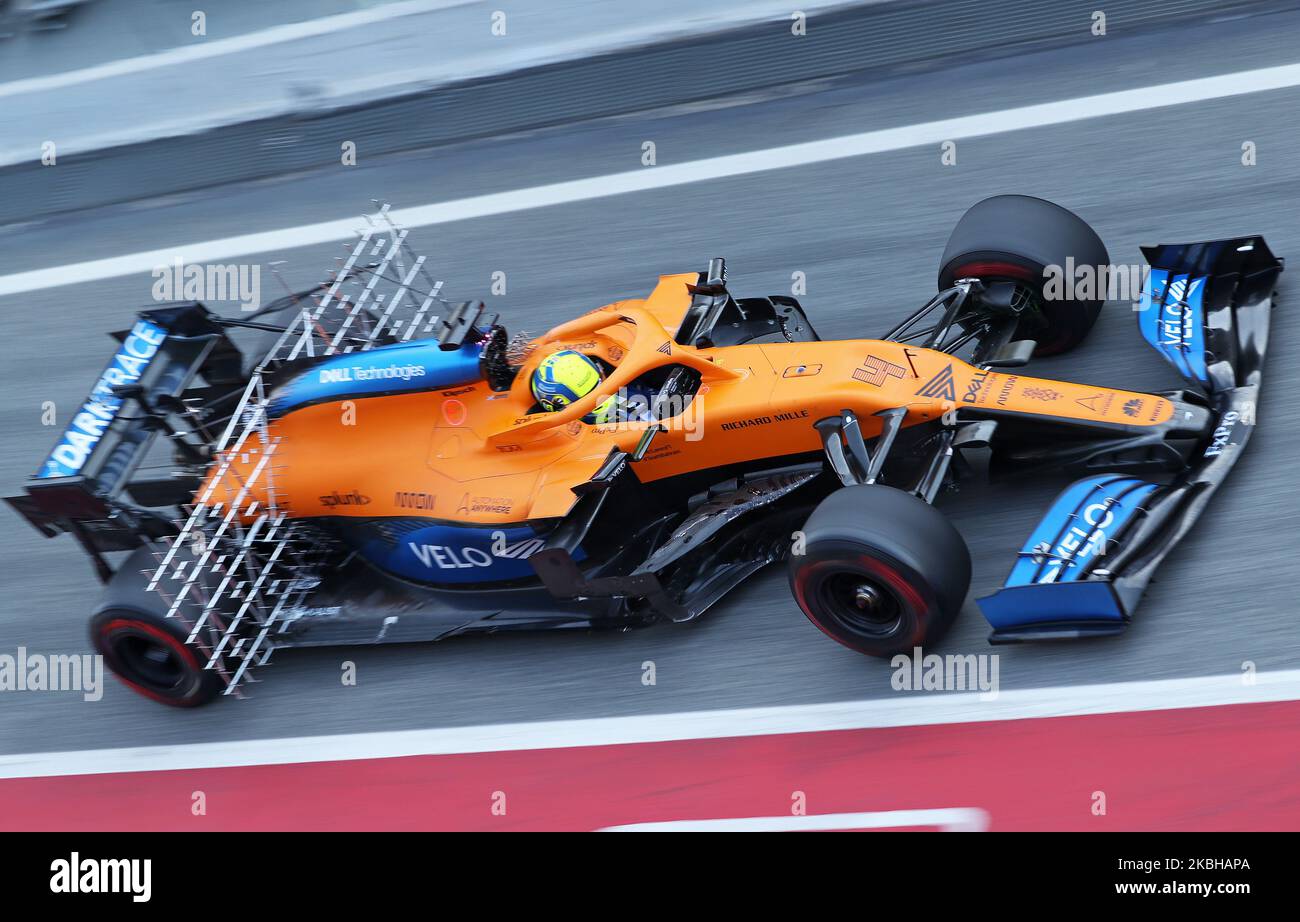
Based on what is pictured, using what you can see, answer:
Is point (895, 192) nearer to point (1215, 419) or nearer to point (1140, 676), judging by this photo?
point (1215, 419)

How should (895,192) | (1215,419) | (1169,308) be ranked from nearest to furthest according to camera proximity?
(1215,419) → (1169,308) → (895,192)

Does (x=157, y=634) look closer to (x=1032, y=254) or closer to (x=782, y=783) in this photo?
(x=782, y=783)

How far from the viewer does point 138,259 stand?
10.8 metres

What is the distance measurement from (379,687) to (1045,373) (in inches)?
149

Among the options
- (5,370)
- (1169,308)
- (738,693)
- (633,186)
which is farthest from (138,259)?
(1169,308)

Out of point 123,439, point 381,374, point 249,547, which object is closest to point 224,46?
point 123,439

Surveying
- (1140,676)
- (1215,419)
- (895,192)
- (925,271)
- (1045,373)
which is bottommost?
(1140,676)

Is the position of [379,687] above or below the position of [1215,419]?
below

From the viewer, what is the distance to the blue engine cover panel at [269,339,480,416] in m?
7.02

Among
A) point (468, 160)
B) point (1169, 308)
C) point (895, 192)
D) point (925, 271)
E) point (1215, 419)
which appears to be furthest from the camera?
point (468, 160)

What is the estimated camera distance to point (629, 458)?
6.68 meters

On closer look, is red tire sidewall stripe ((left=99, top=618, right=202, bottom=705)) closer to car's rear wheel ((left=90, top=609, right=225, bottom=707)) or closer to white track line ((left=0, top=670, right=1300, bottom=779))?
car's rear wheel ((left=90, top=609, right=225, bottom=707))

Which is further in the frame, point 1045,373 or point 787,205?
point 787,205

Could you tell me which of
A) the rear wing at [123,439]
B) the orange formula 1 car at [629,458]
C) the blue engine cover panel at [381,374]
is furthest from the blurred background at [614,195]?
the blue engine cover panel at [381,374]
